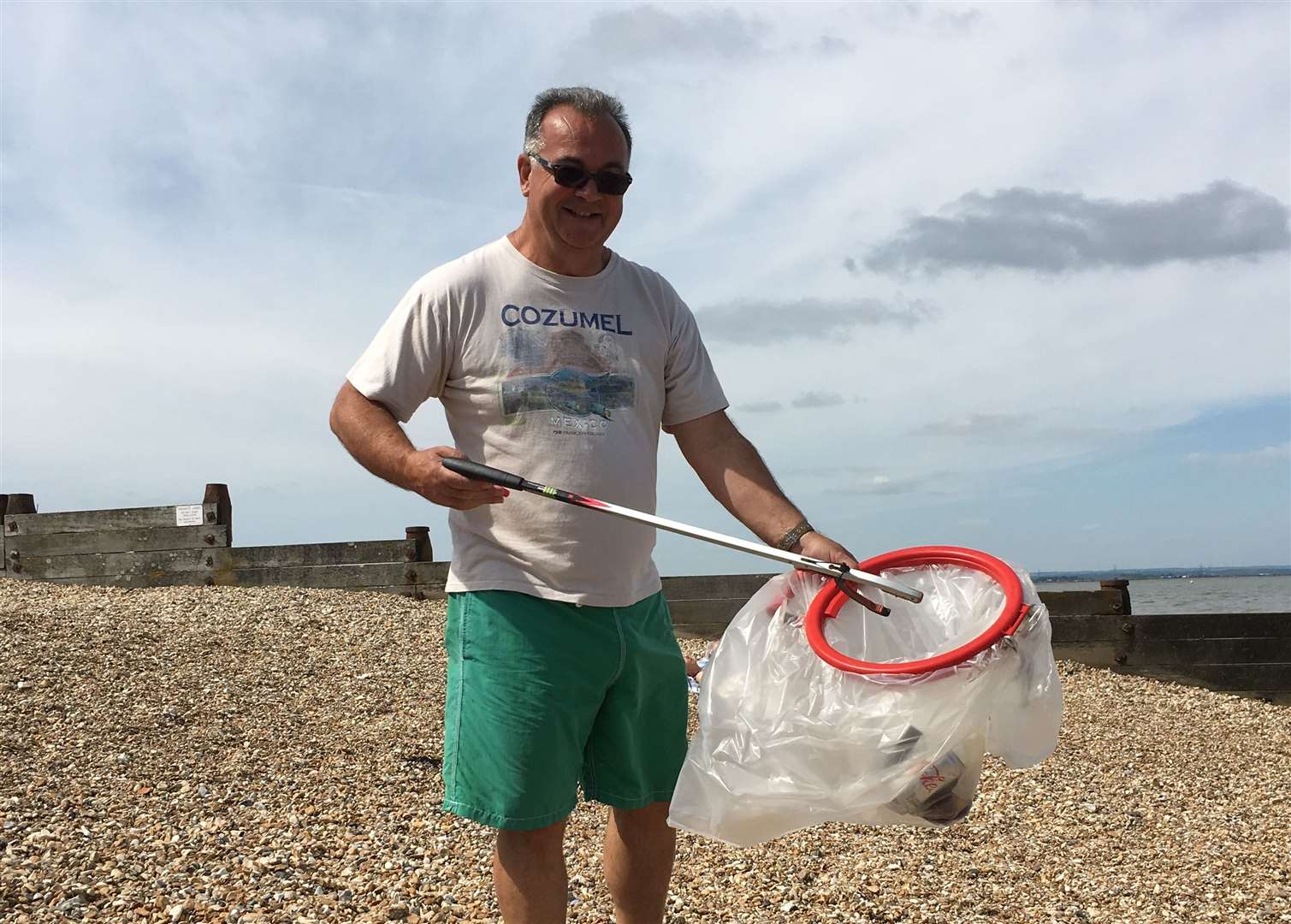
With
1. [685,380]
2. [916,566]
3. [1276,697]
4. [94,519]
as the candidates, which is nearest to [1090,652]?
[1276,697]

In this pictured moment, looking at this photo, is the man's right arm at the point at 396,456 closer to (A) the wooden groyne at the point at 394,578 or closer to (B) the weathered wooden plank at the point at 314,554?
(A) the wooden groyne at the point at 394,578

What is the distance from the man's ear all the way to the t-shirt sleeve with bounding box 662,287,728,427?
1.36 ft

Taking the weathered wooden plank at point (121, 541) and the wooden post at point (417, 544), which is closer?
the wooden post at point (417, 544)

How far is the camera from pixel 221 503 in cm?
986

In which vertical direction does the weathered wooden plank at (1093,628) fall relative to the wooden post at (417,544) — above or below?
below

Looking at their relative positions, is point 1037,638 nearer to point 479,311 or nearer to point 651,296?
point 651,296

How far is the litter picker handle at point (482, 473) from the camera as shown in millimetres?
1959

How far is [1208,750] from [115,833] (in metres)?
5.69

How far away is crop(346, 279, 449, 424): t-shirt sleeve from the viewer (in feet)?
7.14

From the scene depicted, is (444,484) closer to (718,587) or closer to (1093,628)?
(718,587)

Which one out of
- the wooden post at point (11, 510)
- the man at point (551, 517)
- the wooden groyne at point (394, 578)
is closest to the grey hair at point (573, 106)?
the man at point (551, 517)

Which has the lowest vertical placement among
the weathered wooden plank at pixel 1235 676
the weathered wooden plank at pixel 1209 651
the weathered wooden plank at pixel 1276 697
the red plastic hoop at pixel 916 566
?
the weathered wooden plank at pixel 1276 697

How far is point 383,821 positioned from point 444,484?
252 cm

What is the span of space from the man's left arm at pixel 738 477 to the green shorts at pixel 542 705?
342mm
